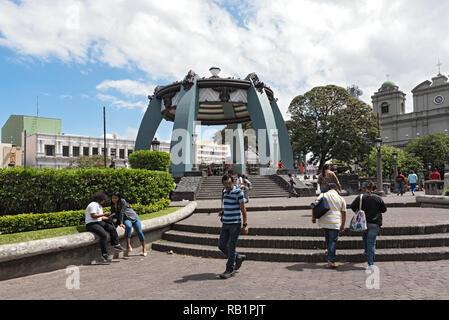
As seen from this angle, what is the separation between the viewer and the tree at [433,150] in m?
53.6

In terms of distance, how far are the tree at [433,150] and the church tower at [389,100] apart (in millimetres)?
23955

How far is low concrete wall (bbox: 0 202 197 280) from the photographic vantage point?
5.73 m

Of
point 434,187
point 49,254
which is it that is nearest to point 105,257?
point 49,254

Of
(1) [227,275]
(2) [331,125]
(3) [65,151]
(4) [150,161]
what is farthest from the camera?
(3) [65,151]

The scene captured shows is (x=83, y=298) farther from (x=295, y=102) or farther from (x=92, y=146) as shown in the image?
(x=92, y=146)

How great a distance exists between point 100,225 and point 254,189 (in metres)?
14.1

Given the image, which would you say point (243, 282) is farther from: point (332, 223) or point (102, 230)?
point (102, 230)

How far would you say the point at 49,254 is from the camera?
250 inches

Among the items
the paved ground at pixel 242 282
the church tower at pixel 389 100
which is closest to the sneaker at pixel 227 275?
the paved ground at pixel 242 282

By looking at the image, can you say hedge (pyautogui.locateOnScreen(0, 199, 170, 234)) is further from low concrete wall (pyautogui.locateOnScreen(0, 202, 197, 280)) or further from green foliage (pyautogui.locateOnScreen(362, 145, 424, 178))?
green foliage (pyautogui.locateOnScreen(362, 145, 424, 178))

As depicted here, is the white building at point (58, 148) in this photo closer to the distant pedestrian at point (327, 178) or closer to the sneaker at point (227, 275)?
the distant pedestrian at point (327, 178)

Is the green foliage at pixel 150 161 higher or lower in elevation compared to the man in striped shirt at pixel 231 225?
higher

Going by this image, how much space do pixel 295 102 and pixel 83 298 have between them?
3667 cm
